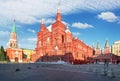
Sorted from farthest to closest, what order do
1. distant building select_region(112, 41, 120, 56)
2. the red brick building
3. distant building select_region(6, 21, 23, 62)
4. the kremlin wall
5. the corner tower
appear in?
1. distant building select_region(112, 41, 120, 56)
2. the corner tower
3. distant building select_region(6, 21, 23, 62)
4. the kremlin wall
5. the red brick building

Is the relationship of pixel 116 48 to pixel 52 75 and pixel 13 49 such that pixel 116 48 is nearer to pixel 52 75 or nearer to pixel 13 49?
pixel 13 49

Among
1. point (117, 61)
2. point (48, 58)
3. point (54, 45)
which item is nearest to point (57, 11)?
point (54, 45)

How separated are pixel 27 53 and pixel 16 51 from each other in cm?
3505

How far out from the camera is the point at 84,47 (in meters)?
85.6

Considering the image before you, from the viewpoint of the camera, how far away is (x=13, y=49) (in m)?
97.1

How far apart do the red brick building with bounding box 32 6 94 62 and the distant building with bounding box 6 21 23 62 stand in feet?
51.9

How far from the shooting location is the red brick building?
69.1 meters

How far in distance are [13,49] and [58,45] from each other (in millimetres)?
33650

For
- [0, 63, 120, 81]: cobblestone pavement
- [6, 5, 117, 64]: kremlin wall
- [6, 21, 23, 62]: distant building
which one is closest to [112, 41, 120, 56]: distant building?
[6, 5, 117, 64]: kremlin wall

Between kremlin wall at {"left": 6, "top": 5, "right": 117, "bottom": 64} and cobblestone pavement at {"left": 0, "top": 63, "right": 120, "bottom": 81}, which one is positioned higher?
kremlin wall at {"left": 6, "top": 5, "right": 117, "bottom": 64}

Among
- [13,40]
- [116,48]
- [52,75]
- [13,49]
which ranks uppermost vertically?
[13,40]

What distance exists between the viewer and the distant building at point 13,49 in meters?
95.6

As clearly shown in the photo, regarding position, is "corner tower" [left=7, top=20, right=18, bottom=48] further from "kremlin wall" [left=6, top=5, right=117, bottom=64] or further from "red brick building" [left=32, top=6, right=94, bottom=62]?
"red brick building" [left=32, top=6, right=94, bottom=62]

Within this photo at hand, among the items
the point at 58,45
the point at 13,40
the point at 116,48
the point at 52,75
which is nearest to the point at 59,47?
the point at 58,45
